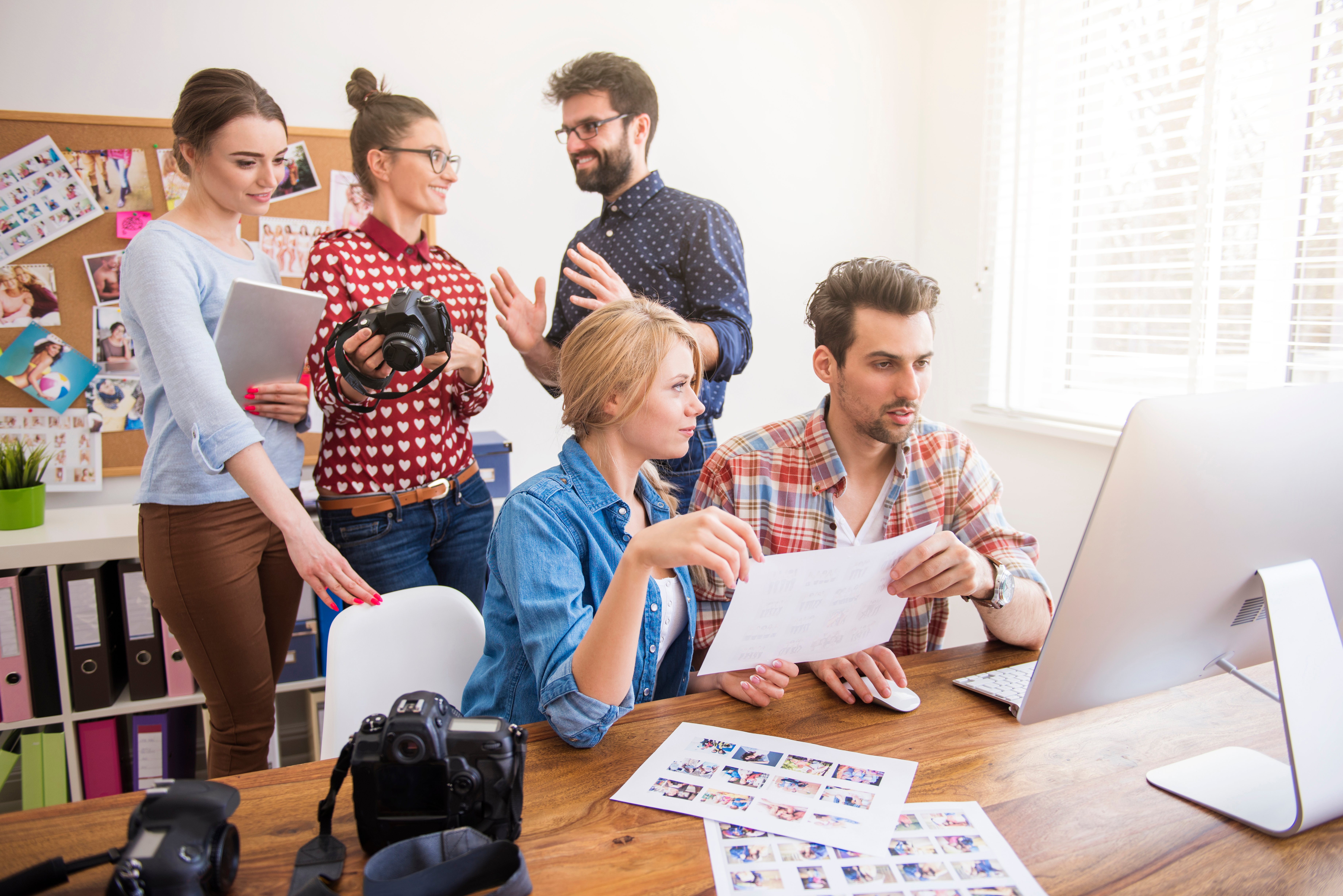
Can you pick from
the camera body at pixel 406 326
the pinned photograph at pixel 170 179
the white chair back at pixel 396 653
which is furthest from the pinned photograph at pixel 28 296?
the white chair back at pixel 396 653

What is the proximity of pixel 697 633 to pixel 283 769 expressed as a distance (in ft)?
2.19

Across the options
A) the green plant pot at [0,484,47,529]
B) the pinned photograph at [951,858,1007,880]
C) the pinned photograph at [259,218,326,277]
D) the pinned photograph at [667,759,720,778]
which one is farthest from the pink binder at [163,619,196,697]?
the pinned photograph at [951,858,1007,880]

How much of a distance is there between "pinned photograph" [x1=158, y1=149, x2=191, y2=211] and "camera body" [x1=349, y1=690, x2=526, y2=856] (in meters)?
2.10

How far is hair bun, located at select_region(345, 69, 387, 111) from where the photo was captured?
184 cm

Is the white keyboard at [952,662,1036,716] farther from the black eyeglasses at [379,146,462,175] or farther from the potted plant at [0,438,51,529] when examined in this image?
the potted plant at [0,438,51,529]

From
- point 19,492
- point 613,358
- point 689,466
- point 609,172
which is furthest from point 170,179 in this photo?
point 613,358

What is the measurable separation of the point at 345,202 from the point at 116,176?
579mm

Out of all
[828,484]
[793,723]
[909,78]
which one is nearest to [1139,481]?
[793,723]

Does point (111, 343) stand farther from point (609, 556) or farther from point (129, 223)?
point (609, 556)

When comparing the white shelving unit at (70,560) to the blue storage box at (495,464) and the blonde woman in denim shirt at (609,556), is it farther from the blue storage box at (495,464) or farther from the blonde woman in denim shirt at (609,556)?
the blonde woman in denim shirt at (609,556)

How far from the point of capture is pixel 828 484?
1457 millimetres

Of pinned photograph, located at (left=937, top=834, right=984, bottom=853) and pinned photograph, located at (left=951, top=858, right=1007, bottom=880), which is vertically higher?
pinned photograph, located at (left=937, top=834, right=984, bottom=853)

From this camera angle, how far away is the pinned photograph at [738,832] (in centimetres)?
80

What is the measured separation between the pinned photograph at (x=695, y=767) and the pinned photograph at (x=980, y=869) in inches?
10.4
